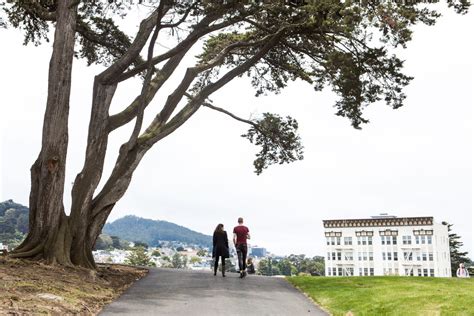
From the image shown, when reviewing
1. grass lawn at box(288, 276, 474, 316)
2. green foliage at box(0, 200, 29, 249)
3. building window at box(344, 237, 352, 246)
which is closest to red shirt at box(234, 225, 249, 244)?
grass lawn at box(288, 276, 474, 316)

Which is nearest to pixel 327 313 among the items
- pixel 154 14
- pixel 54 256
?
pixel 54 256

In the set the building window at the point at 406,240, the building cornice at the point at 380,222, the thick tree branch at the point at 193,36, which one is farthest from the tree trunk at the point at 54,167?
the building window at the point at 406,240

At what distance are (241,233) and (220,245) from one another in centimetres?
71

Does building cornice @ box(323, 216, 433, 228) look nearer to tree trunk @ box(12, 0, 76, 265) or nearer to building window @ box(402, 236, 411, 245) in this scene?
building window @ box(402, 236, 411, 245)

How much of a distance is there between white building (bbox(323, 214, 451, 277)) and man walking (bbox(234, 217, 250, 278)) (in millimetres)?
75462

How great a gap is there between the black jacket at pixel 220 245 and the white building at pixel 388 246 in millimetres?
75832

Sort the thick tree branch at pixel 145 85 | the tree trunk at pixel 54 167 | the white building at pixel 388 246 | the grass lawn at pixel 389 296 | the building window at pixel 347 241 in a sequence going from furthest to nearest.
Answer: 1. the building window at pixel 347 241
2. the white building at pixel 388 246
3. the thick tree branch at pixel 145 85
4. the tree trunk at pixel 54 167
5. the grass lawn at pixel 389 296

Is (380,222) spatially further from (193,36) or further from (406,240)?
(193,36)

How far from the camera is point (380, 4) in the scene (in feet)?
43.8

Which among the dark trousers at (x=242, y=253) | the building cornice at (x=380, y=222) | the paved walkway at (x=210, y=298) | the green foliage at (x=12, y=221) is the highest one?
the green foliage at (x=12, y=221)

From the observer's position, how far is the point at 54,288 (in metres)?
10.3

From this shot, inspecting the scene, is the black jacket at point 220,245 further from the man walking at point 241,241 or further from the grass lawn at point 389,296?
the grass lawn at point 389,296

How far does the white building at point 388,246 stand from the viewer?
3312 inches

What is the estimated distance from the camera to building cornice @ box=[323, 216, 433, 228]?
278ft
